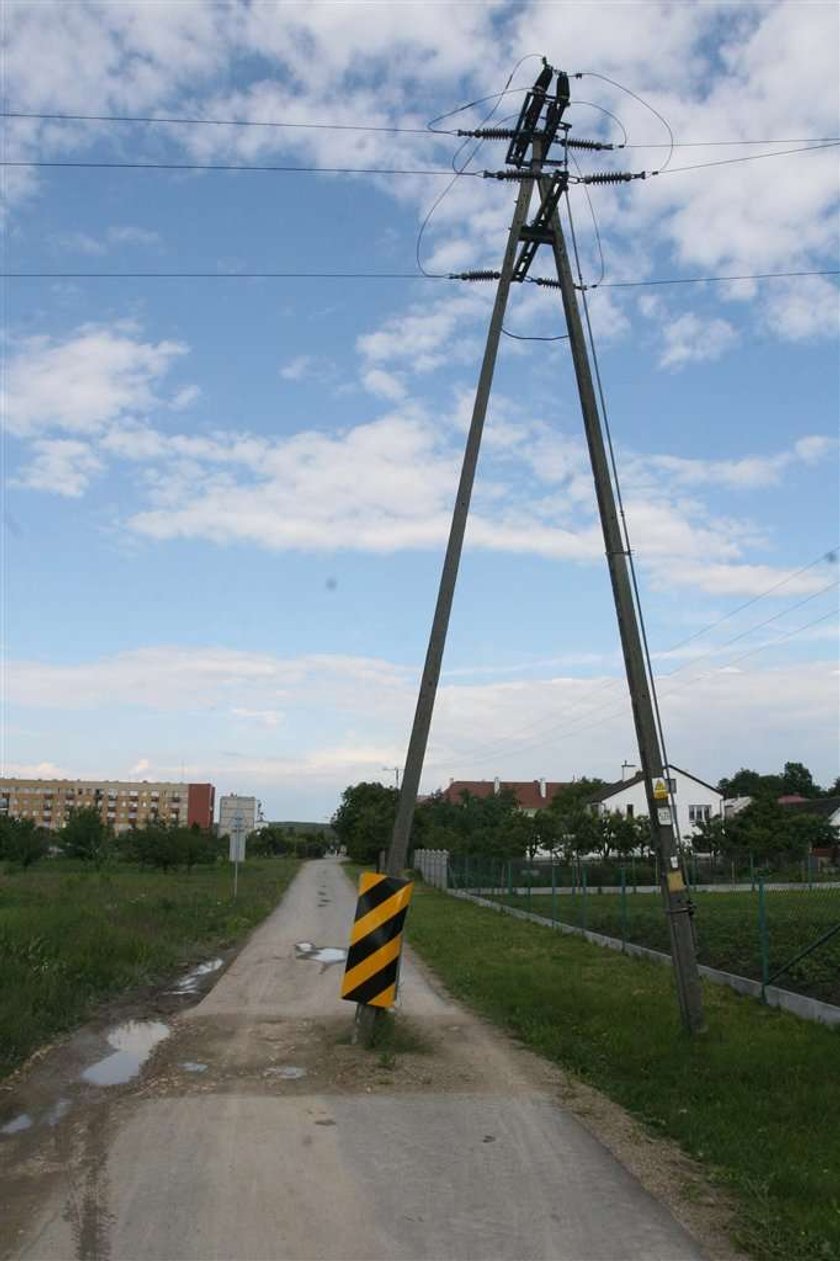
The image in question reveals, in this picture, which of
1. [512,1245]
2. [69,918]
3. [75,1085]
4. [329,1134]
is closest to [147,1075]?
[75,1085]

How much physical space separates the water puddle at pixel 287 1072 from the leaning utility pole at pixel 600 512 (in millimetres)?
2080

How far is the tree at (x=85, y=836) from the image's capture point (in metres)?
57.6

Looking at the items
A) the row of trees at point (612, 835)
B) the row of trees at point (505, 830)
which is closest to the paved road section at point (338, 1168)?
the row of trees at point (505, 830)

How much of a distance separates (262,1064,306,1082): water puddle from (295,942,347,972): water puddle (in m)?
7.47

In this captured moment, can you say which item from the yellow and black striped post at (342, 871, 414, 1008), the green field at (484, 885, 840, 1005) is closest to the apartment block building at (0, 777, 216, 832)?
the green field at (484, 885, 840, 1005)

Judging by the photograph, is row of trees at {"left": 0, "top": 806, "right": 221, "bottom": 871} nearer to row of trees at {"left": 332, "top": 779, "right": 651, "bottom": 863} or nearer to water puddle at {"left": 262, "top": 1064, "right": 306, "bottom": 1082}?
row of trees at {"left": 332, "top": 779, "right": 651, "bottom": 863}

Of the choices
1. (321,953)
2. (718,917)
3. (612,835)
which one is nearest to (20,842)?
(612,835)

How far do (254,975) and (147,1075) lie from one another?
683 cm

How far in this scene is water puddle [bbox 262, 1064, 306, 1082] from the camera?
26.0ft

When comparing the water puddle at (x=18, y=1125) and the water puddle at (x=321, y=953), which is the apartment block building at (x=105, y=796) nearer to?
the water puddle at (x=321, y=953)

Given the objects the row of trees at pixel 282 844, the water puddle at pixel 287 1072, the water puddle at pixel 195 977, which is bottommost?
the water puddle at pixel 287 1072

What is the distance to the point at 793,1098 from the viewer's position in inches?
289

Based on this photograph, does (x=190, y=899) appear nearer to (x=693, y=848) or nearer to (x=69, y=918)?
(x=69, y=918)

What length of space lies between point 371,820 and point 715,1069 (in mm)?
61121
